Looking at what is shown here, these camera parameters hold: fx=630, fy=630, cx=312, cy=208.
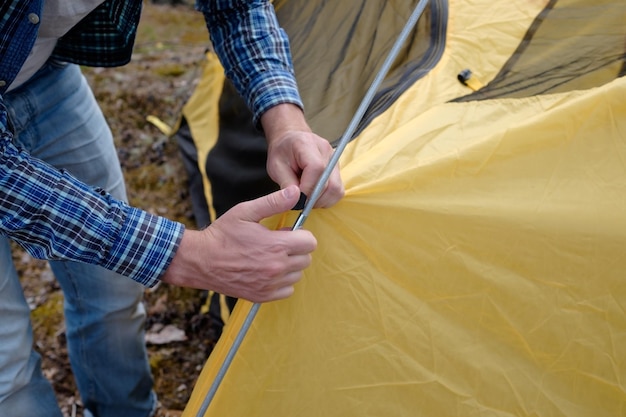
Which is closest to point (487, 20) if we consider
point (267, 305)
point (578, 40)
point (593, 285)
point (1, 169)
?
point (578, 40)

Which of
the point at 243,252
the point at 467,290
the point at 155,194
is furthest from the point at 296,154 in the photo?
the point at 155,194

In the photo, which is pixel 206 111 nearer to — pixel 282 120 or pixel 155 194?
pixel 155 194

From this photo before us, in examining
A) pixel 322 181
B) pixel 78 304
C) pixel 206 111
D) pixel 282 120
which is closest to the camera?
pixel 322 181

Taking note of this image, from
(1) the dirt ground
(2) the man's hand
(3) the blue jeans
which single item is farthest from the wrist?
(1) the dirt ground

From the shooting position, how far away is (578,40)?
4.19ft

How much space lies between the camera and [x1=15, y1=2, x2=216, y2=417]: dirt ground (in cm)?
170

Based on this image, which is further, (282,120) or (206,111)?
(206,111)

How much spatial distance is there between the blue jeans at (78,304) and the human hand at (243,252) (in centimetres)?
34

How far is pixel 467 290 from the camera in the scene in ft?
3.36

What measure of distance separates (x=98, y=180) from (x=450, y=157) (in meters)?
0.68

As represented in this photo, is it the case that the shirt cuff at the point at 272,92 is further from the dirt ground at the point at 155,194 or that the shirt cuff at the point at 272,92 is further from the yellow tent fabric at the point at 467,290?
the dirt ground at the point at 155,194

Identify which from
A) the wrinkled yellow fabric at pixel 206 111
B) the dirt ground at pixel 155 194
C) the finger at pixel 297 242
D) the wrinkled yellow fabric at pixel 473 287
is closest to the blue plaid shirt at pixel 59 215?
the finger at pixel 297 242

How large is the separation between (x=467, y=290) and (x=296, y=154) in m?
0.35

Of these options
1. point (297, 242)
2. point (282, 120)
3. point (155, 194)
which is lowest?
point (155, 194)
